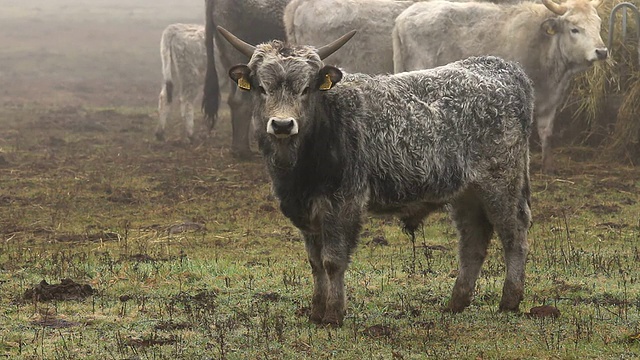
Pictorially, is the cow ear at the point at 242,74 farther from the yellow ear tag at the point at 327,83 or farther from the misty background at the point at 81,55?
the misty background at the point at 81,55

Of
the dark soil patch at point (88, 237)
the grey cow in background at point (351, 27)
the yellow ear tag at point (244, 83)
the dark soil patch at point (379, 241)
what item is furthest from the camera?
the grey cow in background at point (351, 27)

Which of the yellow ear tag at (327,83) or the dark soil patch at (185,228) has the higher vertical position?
the yellow ear tag at (327,83)

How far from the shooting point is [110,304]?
717 centimetres

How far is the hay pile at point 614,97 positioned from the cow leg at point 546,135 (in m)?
1.35

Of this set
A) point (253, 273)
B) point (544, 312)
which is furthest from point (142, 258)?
point (544, 312)

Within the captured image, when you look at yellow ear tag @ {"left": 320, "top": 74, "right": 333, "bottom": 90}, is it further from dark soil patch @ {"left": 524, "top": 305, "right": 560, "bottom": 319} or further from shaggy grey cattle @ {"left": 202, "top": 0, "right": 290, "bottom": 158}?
shaggy grey cattle @ {"left": 202, "top": 0, "right": 290, "bottom": 158}

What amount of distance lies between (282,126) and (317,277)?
1147 mm

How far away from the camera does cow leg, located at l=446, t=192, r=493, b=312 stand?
22.8 ft

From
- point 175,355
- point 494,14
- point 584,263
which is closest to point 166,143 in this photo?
point 494,14

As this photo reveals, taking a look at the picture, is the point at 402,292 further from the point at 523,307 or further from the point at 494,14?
the point at 494,14

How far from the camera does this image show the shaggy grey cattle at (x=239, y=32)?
14867 mm

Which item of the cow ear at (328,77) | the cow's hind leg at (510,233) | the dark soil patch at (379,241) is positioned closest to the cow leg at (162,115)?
the dark soil patch at (379,241)

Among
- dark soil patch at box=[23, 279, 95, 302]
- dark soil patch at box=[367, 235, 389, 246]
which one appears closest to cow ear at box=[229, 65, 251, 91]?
dark soil patch at box=[23, 279, 95, 302]

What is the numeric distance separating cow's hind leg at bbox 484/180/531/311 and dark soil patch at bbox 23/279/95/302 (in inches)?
113
